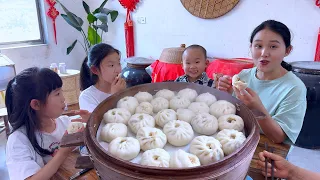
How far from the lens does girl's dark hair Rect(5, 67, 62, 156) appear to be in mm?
1285

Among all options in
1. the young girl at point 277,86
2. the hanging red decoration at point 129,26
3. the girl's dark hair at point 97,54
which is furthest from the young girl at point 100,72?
the hanging red decoration at point 129,26

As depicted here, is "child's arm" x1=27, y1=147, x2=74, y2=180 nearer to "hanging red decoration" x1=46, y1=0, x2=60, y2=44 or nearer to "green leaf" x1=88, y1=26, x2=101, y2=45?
"green leaf" x1=88, y1=26, x2=101, y2=45

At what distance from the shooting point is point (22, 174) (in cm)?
114

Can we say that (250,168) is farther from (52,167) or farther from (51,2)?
(51,2)

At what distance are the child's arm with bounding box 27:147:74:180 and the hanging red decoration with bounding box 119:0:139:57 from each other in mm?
3986

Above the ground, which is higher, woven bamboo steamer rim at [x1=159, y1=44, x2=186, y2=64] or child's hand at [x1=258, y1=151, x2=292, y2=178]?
woven bamboo steamer rim at [x1=159, y1=44, x2=186, y2=64]

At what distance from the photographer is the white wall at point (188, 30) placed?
2.90 metres

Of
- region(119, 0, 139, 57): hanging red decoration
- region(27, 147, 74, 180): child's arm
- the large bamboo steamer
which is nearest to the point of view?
the large bamboo steamer

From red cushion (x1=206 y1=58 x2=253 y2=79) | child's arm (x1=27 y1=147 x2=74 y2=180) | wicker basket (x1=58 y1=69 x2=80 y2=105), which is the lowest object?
wicker basket (x1=58 y1=69 x2=80 y2=105)

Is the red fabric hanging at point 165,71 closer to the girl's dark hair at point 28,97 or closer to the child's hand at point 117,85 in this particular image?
the child's hand at point 117,85

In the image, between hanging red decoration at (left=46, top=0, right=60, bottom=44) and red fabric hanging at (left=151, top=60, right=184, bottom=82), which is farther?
hanging red decoration at (left=46, top=0, right=60, bottom=44)

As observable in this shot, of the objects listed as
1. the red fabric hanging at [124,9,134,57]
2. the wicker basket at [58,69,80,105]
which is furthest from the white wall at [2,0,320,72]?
the wicker basket at [58,69,80,105]

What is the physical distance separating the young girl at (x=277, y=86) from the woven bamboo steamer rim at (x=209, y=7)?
2067 millimetres

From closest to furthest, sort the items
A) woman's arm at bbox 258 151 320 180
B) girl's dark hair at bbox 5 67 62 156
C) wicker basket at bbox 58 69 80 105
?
woman's arm at bbox 258 151 320 180
girl's dark hair at bbox 5 67 62 156
wicker basket at bbox 58 69 80 105
